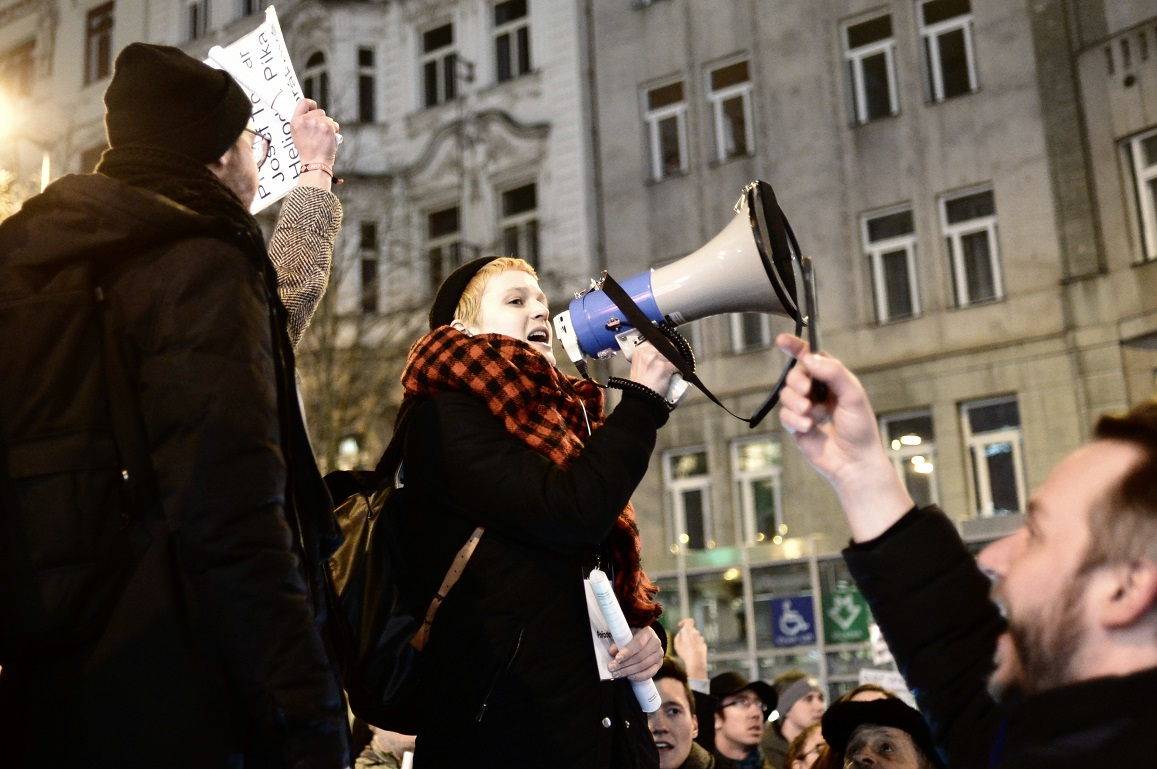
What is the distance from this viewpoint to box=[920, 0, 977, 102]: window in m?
15.3

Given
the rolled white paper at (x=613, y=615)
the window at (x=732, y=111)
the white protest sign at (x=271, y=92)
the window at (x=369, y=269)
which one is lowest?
the rolled white paper at (x=613, y=615)

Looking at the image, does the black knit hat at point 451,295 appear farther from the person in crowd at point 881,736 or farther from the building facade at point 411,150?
the building facade at point 411,150

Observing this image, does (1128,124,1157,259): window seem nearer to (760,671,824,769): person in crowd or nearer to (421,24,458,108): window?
(760,671,824,769): person in crowd

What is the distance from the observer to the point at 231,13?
21.7m

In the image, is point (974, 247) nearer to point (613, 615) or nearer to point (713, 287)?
point (713, 287)

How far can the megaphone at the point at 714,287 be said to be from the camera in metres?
2.71

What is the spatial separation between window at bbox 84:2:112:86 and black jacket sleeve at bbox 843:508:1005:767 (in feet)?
77.4

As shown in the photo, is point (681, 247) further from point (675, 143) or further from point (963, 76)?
point (963, 76)

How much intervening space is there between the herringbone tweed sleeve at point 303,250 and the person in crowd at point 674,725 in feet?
8.92

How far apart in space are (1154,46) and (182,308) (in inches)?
553

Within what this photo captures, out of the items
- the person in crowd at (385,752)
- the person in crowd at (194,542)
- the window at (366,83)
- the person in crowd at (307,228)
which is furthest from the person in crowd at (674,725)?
the window at (366,83)

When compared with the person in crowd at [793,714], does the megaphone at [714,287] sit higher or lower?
higher

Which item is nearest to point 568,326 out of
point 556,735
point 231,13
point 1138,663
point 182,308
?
point 556,735

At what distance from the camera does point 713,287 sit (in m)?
2.80
